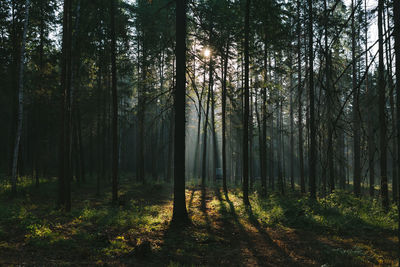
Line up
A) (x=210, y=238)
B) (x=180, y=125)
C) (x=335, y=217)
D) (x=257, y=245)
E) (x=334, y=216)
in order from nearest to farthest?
(x=257, y=245)
(x=210, y=238)
(x=180, y=125)
(x=335, y=217)
(x=334, y=216)

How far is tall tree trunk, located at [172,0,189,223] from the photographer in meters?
8.66

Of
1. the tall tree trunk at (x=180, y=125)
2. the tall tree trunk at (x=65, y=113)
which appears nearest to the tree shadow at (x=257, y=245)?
the tall tree trunk at (x=180, y=125)

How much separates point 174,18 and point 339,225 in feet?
29.7

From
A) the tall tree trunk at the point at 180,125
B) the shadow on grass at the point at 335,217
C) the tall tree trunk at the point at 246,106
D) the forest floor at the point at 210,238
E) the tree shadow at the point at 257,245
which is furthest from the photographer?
the tall tree trunk at the point at 246,106

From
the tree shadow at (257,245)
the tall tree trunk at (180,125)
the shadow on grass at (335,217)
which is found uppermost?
the tall tree trunk at (180,125)

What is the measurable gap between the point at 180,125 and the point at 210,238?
367 cm

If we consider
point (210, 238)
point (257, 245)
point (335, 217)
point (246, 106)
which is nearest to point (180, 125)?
point (210, 238)

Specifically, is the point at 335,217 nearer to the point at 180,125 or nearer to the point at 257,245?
the point at 257,245

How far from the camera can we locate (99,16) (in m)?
12.0

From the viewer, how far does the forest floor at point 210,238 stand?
546 cm

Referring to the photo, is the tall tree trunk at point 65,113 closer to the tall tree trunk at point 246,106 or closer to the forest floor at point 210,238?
the forest floor at point 210,238

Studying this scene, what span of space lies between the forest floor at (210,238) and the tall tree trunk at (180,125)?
0.69 meters

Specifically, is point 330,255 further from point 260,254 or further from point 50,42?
point 50,42

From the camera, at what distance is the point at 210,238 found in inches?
282
